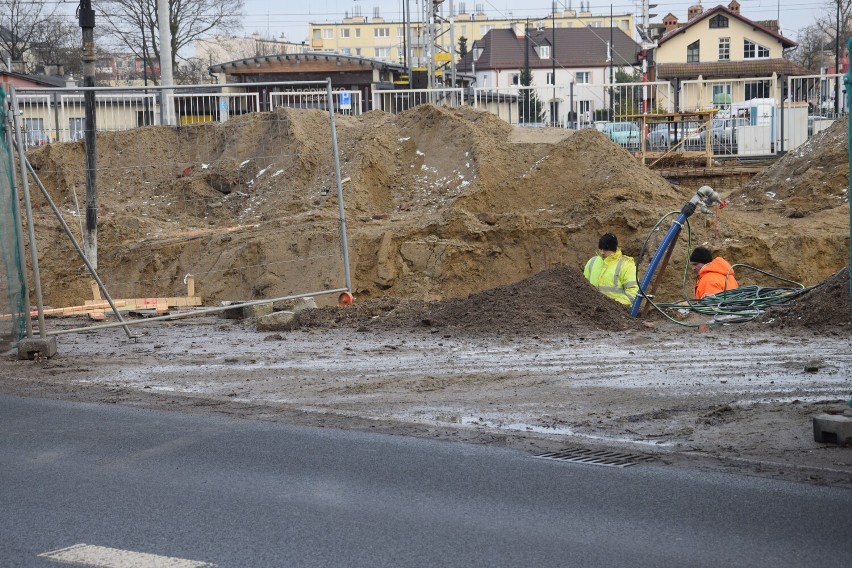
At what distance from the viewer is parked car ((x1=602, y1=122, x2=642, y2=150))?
2934cm

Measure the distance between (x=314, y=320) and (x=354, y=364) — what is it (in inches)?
118

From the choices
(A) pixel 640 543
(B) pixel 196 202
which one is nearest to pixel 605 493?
(A) pixel 640 543

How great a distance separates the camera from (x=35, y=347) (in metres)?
11.0

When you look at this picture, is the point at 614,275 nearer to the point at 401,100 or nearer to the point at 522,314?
the point at 522,314

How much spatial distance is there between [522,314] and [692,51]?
240 ft

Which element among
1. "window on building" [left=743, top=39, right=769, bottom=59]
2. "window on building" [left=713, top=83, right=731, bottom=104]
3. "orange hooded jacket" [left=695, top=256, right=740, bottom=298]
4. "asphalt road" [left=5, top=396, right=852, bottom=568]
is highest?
"window on building" [left=743, top=39, right=769, bottom=59]

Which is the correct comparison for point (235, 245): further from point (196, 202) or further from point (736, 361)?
point (736, 361)

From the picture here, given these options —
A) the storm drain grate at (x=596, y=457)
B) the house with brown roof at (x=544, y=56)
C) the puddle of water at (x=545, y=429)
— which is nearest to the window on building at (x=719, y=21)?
the house with brown roof at (x=544, y=56)

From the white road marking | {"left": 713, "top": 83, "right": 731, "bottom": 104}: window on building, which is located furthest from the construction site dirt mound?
the white road marking

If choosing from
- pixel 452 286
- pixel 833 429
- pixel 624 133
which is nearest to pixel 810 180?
pixel 452 286

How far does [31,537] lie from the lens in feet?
17.4

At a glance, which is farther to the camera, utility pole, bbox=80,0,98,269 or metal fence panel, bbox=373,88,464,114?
metal fence panel, bbox=373,88,464,114

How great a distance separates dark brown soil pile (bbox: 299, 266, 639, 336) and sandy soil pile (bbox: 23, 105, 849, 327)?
398cm

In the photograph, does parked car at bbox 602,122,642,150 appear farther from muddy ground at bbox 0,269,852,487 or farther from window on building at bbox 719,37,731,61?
window on building at bbox 719,37,731,61
